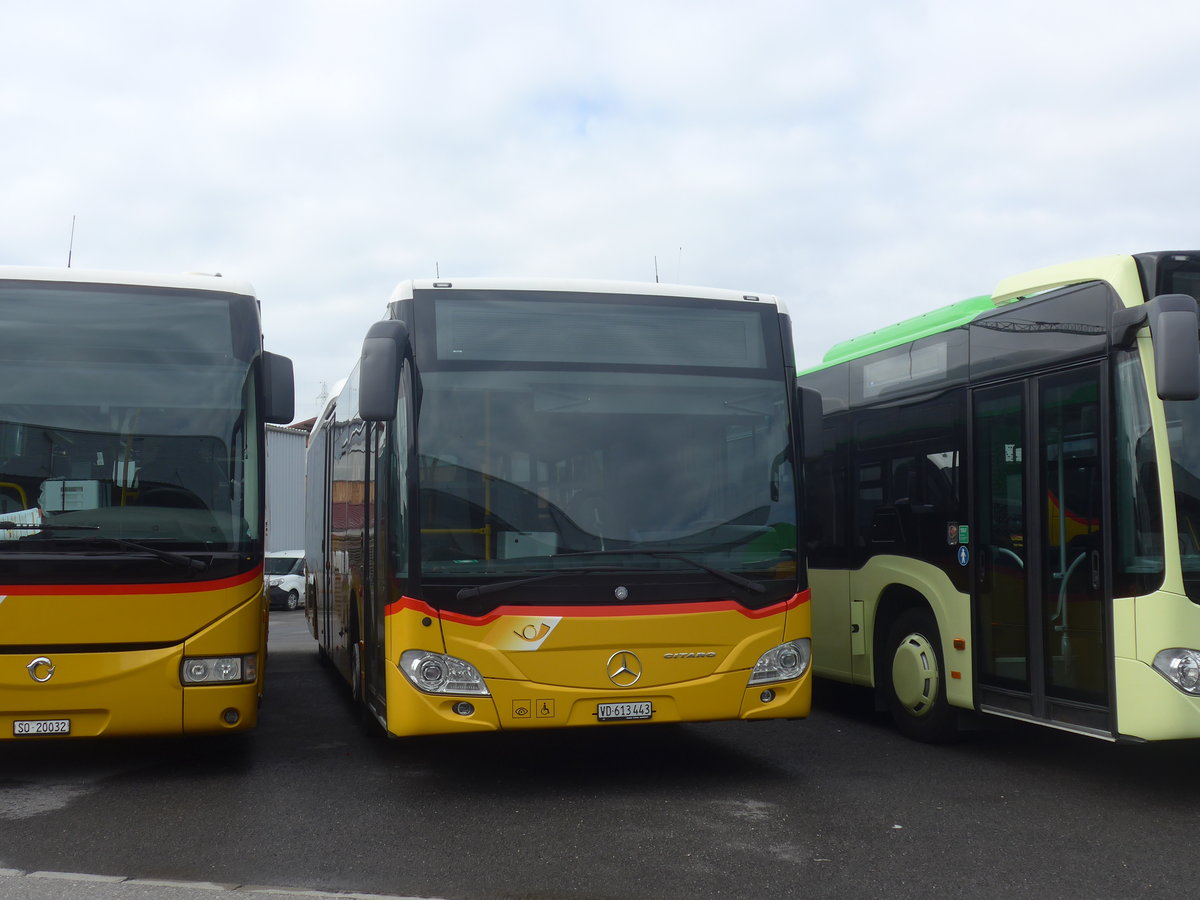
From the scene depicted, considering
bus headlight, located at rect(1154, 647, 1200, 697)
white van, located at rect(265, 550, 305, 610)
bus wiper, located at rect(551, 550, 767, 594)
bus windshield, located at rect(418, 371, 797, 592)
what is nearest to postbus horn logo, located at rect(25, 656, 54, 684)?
bus windshield, located at rect(418, 371, 797, 592)

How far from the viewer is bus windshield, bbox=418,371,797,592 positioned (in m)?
7.27

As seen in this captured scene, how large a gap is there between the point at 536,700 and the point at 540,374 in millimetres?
1885

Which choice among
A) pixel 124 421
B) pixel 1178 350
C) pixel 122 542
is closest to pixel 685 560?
pixel 1178 350

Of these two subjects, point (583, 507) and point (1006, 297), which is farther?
point (1006, 297)

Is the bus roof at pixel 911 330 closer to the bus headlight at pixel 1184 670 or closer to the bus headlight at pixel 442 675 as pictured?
the bus headlight at pixel 1184 670

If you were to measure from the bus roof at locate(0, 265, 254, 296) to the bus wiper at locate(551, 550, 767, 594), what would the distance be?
9.35 ft

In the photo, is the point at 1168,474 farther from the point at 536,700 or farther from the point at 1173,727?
the point at 536,700

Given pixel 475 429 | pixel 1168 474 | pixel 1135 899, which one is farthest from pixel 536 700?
pixel 1168 474

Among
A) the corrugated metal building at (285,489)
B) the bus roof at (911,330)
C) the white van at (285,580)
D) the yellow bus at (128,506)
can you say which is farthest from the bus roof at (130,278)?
the corrugated metal building at (285,489)

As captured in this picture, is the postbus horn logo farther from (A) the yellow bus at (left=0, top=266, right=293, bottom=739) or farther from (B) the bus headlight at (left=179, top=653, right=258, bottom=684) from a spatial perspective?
(B) the bus headlight at (left=179, top=653, right=258, bottom=684)

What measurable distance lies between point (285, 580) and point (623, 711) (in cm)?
2797

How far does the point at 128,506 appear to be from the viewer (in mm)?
7633

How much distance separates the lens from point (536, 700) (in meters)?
7.20

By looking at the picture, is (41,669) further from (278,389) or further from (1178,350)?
(1178,350)
